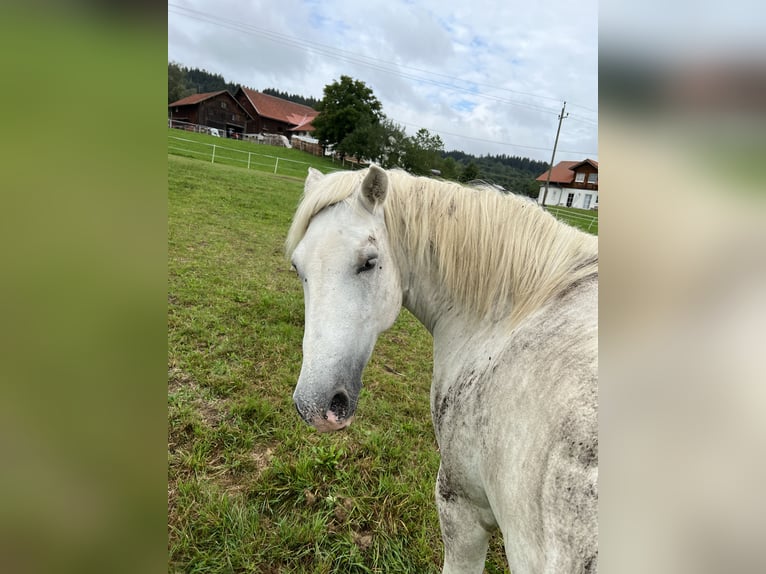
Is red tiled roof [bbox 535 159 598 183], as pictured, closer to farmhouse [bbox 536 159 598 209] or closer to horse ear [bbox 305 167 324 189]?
farmhouse [bbox 536 159 598 209]

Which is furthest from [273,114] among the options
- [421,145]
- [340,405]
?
[340,405]

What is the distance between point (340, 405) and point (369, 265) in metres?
0.51

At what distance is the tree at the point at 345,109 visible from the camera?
80.3ft

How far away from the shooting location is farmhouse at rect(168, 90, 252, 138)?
91.4 ft

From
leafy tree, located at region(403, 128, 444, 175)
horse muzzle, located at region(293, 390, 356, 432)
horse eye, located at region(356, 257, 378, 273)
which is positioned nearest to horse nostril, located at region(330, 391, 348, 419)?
horse muzzle, located at region(293, 390, 356, 432)

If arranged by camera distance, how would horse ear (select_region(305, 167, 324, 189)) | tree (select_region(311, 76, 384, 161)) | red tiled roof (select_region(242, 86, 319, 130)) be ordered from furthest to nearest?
red tiled roof (select_region(242, 86, 319, 130)) < tree (select_region(311, 76, 384, 161)) < horse ear (select_region(305, 167, 324, 189))

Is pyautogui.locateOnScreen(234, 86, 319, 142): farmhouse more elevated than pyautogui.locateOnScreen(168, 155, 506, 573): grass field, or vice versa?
pyautogui.locateOnScreen(234, 86, 319, 142): farmhouse

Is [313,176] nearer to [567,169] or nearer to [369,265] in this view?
[369,265]

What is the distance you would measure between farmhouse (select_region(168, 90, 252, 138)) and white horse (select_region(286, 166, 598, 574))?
28.1 m

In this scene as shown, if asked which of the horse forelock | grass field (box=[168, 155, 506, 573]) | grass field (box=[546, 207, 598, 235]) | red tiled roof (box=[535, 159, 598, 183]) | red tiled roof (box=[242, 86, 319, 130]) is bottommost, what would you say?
grass field (box=[168, 155, 506, 573])

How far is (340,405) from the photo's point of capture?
1.39 m

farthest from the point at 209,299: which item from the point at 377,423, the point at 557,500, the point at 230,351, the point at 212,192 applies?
the point at 212,192

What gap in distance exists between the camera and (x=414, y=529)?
2.31m

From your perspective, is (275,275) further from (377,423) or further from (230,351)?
(377,423)
